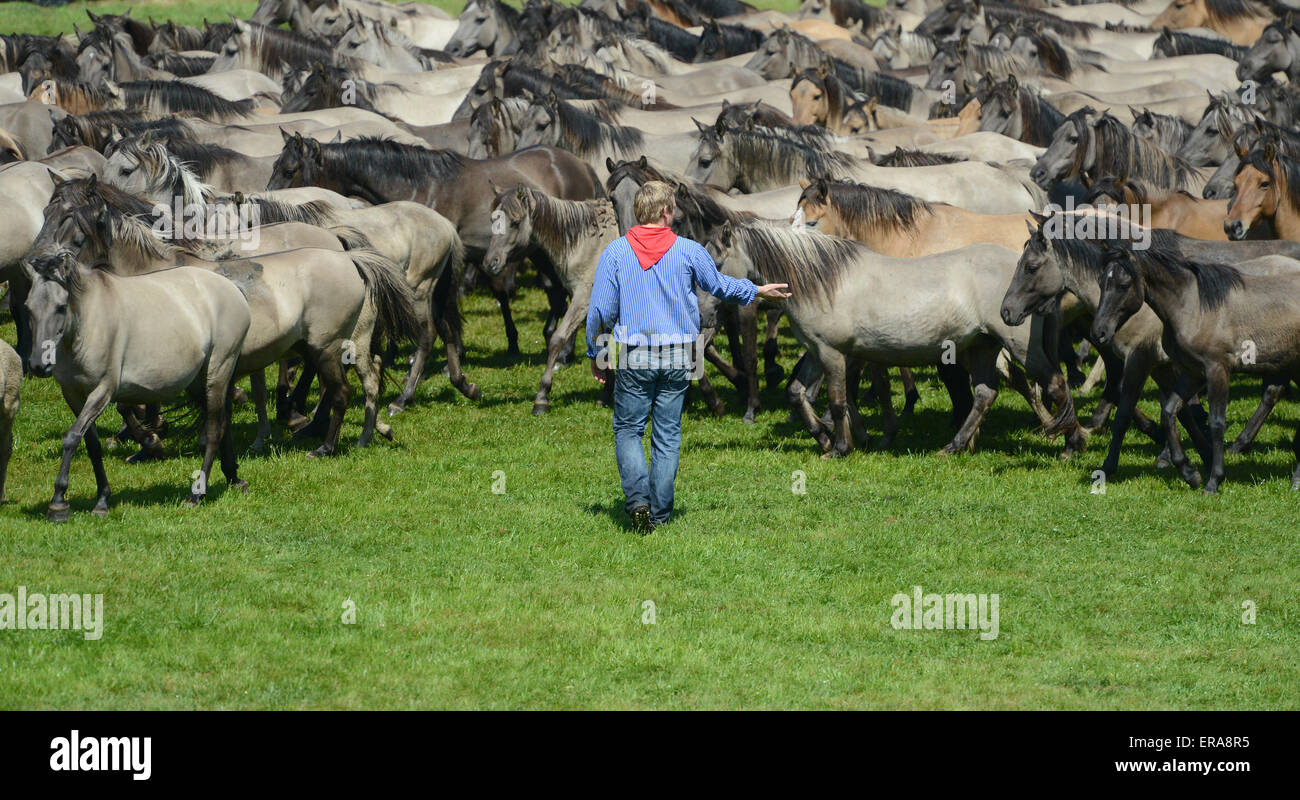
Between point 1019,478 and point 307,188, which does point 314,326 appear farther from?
point 1019,478

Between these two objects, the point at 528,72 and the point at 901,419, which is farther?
the point at 528,72

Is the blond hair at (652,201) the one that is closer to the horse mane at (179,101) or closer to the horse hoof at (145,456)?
the horse hoof at (145,456)

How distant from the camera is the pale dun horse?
8820 mm

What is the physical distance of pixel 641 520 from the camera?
31.1ft

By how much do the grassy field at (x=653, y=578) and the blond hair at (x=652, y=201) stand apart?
2073 millimetres

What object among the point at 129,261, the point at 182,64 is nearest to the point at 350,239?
the point at 129,261

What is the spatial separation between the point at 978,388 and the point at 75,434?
6.79 metres

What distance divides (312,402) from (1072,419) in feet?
23.7

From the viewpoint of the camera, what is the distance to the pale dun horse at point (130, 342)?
28.9 ft

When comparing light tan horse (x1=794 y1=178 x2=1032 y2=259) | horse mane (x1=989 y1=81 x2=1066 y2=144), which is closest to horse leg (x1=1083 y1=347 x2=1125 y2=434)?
light tan horse (x1=794 y1=178 x2=1032 y2=259)

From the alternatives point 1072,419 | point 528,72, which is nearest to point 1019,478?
point 1072,419

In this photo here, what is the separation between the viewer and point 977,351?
39.0 ft

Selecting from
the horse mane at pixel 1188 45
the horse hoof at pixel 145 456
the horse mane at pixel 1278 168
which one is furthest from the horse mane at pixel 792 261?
the horse mane at pixel 1188 45

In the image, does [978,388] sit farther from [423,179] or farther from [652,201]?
[423,179]
